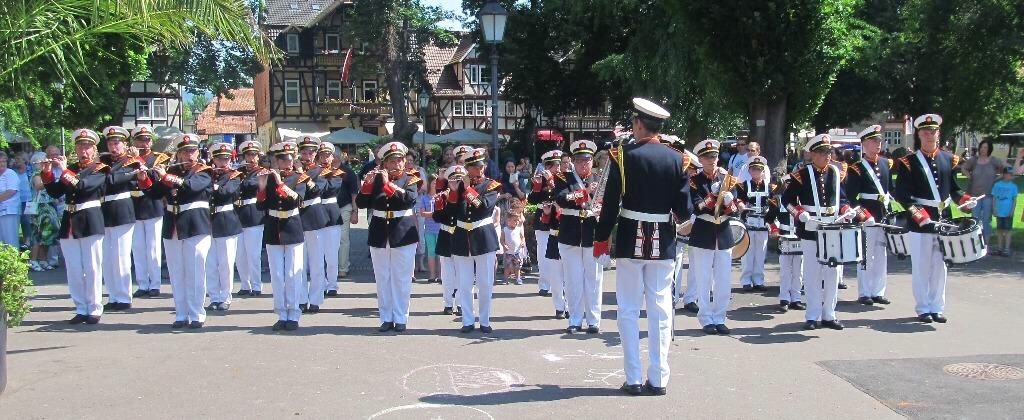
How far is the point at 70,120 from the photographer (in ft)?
96.4

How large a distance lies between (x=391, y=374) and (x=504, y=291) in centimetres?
530

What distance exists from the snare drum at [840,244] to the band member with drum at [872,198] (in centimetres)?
89

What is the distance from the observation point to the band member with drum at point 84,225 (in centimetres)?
1037

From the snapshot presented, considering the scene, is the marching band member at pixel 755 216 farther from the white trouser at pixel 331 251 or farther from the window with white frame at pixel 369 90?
the window with white frame at pixel 369 90

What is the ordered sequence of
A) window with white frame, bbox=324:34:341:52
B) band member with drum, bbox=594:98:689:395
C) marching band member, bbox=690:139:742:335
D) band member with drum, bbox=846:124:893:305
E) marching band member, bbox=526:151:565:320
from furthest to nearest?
window with white frame, bbox=324:34:341:52 → band member with drum, bbox=846:124:893:305 → marching band member, bbox=526:151:565:320 → marching band member, bbox=690:139:742:335 → band member with drum, bbox=594:98:689:395

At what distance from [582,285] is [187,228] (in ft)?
14.1

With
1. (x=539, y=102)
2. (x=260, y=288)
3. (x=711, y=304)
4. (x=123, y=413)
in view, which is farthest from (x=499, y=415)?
(x=539, y=102)

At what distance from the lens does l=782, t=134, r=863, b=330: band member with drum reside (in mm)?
9930

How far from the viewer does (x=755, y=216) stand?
12266mm

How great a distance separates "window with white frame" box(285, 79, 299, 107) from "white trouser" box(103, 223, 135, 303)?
52.1m

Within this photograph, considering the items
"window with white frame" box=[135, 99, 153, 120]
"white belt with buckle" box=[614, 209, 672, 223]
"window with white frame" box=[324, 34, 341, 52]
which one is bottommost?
"white belt with buckle" box=[614, 209, 672, 223]

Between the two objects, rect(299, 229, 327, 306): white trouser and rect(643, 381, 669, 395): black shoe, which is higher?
rect(299, 229, 327, 306): white trouser

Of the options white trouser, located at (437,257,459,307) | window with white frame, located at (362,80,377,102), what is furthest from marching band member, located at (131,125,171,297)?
window with white frame, located at (362,80,377,102)

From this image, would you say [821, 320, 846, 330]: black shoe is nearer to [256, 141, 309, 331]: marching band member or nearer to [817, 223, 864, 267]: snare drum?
[817, 223, 864, 267]: snare drum
